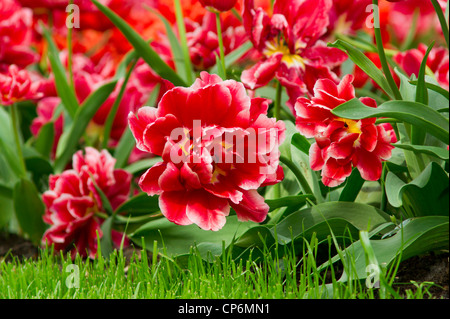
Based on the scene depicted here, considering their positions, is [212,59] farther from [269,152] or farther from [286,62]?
[269,152]

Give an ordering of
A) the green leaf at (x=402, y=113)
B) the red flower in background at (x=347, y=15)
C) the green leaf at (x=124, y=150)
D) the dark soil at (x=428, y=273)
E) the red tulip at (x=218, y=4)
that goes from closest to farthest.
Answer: the green leaf at (x=402, y=113)
the dark soil at (x=428, y=273)
the red tulip at (x=218, y=4)
the red flower in background at (x=347, y=15)
the green leaf at (x=124, y=150)

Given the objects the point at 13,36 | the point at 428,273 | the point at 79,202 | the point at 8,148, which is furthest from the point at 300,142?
the point at 13,36

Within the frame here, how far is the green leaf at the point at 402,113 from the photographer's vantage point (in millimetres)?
933

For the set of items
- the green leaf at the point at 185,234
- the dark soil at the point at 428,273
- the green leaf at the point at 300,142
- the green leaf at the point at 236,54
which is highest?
the green leaf at the point at 236,54

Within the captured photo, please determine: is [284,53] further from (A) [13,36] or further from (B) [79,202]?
(A) [13,36]

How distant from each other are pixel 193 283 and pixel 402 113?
42 centimetres

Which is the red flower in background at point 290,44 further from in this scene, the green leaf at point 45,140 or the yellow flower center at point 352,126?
the green leaf at point 45,140

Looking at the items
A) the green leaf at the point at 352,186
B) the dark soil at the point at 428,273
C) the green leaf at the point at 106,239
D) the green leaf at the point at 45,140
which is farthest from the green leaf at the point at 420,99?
the green leaf at the point at 45,140

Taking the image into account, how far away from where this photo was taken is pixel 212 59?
152cm

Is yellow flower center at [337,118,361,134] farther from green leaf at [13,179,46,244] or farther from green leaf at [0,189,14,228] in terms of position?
green leaf at [0,189,14,228]

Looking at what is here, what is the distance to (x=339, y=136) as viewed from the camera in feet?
3.31

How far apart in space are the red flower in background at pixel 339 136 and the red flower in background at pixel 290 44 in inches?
7.5

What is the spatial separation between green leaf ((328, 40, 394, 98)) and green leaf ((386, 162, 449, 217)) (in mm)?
157

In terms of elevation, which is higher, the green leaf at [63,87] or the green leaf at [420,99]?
the green leaf at [63,87]
